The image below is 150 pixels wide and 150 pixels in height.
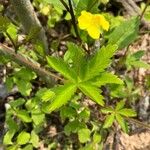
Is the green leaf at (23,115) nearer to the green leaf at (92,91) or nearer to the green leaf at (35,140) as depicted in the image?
the green leaf at (35,140)

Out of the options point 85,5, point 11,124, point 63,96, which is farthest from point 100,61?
point 11,124

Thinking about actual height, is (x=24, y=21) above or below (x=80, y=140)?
above

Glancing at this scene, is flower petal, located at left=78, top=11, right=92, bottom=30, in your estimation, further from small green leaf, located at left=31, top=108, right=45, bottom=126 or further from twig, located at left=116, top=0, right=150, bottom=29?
twig, located at left=116, top=0, right=150, bottom=29

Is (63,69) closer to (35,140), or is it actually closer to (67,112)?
(67,112)

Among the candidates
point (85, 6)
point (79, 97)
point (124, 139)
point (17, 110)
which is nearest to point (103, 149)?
point (124, 139)

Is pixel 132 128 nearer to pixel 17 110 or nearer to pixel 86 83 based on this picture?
pixel 17 110
